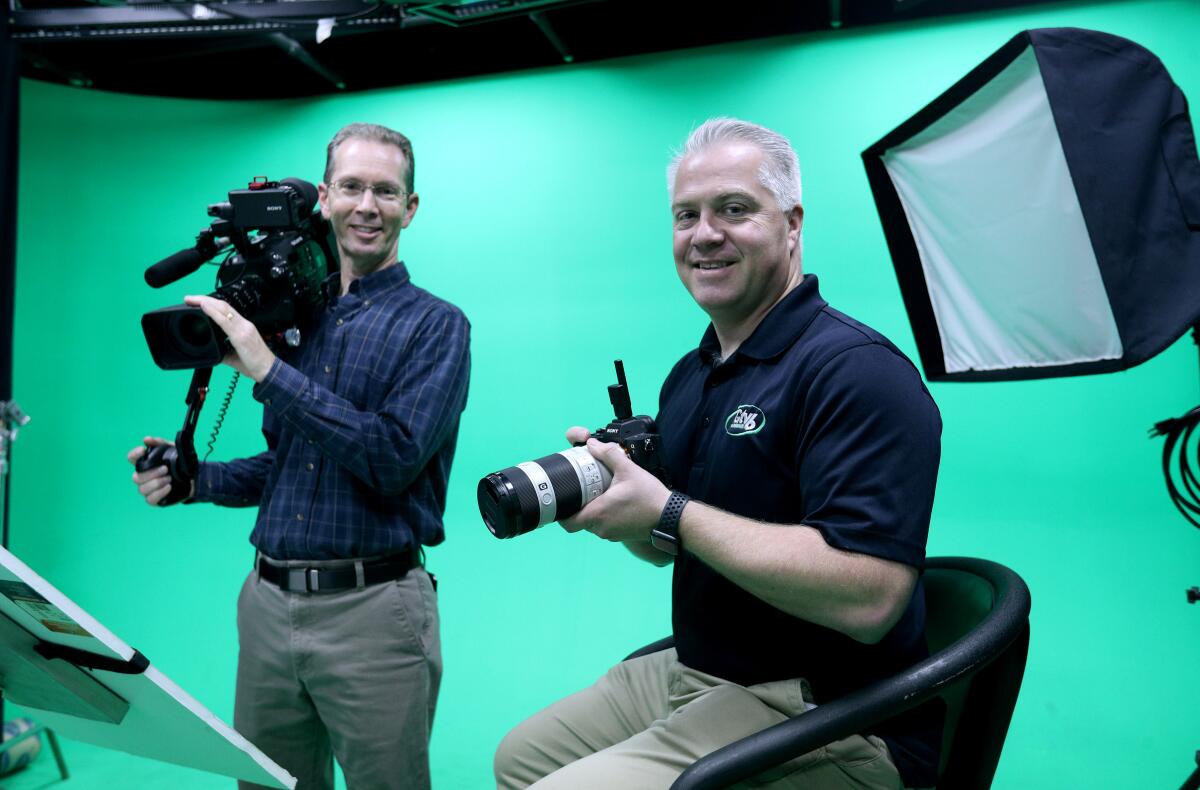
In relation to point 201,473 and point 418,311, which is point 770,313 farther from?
point 201,473

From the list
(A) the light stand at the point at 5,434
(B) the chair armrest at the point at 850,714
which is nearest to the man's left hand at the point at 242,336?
(B) the chair armrest at the point at 850,714

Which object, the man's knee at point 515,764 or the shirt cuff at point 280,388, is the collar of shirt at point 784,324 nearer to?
the man's knee at point 515,764

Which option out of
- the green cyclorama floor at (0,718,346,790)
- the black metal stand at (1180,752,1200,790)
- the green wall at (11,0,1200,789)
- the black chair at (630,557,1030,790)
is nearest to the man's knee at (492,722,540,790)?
the black chair at (630,557,1030,790)

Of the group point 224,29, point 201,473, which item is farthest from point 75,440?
point 201,473

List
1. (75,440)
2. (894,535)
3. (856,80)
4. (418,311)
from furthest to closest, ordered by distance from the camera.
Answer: (75,440) → (856,80) → (418,311) → (894,535)

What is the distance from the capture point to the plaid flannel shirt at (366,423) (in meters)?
1.66

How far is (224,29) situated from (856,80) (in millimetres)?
2111

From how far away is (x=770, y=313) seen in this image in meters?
1.38

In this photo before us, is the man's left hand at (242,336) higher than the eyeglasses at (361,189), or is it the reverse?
the eyeglasses at (361,189)

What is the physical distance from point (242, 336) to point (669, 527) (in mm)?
913

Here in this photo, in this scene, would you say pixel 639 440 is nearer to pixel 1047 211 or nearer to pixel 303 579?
pixel 303 579

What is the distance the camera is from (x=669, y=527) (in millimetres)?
1158

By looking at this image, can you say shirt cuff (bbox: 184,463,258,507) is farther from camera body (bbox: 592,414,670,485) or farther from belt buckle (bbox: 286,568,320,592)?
camera body (bbox: 592,414,670,485)

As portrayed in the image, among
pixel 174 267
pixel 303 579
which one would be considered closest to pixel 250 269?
pixel 174 267
